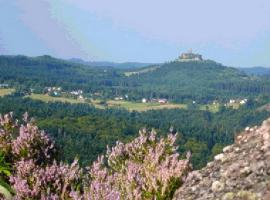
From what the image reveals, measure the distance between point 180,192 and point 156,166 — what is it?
0.67 metres

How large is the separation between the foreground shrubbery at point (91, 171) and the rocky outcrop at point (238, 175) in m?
0.34

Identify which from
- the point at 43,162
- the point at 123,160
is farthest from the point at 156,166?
the point at 43,162

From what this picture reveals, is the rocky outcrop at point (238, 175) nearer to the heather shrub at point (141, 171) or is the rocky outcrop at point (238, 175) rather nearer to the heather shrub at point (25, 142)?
the heather shrub at point (141, 171)

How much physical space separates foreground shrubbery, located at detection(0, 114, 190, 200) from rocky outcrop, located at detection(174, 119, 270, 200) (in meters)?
0.34

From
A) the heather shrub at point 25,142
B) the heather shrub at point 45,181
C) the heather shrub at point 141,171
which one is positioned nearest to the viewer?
the heather shrub at point 141,171

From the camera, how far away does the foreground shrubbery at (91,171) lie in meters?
7.71

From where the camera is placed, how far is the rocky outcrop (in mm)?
6648

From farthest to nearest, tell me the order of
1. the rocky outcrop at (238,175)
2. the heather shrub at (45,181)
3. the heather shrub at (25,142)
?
the heather shrub at (25,142), the heather shrub at (45,181), the rocky outcrop at (238,175)

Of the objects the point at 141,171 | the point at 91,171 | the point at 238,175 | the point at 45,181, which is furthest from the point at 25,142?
the point at 238,175

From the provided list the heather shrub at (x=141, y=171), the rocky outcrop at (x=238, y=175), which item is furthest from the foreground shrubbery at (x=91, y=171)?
the rocky outcrop at (x=238, y=175)

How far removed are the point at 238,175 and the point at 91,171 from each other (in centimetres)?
244

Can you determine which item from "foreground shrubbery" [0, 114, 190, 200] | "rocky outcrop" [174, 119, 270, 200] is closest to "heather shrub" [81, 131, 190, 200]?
"foreground shrubbery" [0, 114, 190, 200]

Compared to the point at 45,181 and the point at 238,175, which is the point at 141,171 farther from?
the point at 238,175

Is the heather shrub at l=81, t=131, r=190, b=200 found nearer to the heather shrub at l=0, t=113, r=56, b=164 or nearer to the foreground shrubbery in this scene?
the foreground shrubbery
